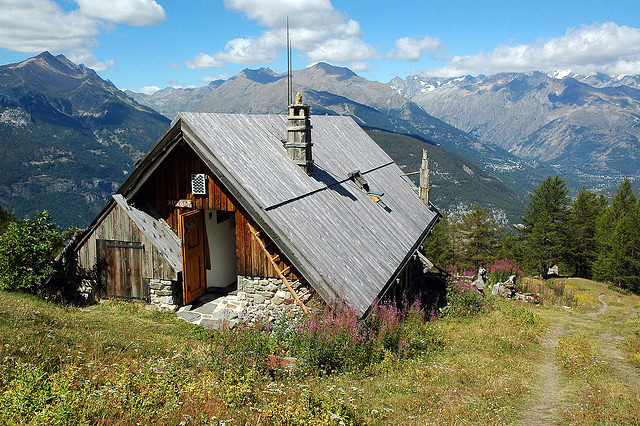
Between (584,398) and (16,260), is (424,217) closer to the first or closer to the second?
(584,398)

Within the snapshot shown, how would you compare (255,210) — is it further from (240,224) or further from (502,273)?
(502,273)

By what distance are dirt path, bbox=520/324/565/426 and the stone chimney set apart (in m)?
9.25

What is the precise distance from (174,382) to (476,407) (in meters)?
5.41

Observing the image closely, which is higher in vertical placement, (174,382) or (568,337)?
(174,382)

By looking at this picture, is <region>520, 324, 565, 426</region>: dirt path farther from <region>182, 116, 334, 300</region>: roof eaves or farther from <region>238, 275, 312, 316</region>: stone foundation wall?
<region>238, 275, 312, 316</region>: stone foundation wall

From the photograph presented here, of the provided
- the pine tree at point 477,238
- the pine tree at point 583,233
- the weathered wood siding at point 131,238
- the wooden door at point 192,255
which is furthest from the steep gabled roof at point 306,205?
the pine tree at point 583,233

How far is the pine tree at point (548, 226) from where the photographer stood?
5588 cm

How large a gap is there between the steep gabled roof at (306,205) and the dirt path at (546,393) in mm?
4059

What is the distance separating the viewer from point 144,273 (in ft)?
47.6

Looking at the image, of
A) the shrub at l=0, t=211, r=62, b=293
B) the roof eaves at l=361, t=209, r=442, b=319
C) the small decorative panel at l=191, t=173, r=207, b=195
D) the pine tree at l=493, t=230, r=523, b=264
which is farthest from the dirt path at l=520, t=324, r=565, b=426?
the pine tree at l=493, t=230, r=523, b=264

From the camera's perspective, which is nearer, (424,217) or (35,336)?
(35,336)

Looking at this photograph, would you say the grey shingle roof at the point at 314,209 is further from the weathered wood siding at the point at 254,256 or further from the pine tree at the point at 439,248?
the pine tree at the point at 439,248

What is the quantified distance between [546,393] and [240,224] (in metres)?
8.58

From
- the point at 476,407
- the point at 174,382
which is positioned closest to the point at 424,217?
the point at 476,407
